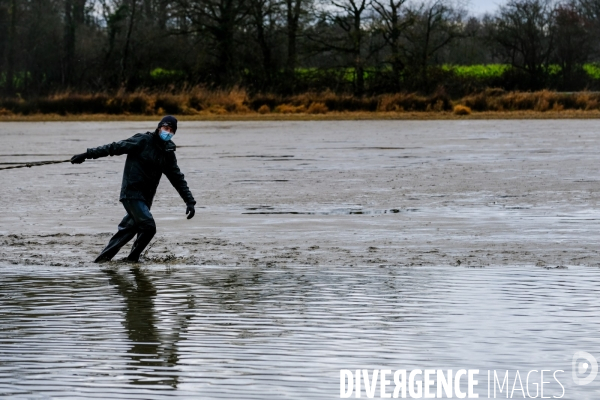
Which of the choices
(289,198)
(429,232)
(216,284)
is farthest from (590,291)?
(289,198)

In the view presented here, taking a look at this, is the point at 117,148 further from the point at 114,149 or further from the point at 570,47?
the point at 570,47

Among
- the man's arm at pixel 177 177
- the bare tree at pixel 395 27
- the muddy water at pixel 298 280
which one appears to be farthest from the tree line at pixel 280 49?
the man's arm at pixel 177 177

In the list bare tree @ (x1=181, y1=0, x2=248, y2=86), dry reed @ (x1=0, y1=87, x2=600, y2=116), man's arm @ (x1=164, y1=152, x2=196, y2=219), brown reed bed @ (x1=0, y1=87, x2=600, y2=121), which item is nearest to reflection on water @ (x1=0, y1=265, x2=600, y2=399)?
man's arm @ (x1=164, y1=152, x2=196, y2=219)

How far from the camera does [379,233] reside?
12.8 metres

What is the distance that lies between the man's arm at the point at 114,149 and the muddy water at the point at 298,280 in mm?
1021

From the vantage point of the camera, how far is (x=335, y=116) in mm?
45469

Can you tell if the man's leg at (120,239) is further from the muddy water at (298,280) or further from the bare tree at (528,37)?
the bare tree at (528,37)

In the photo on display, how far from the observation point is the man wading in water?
34.8 ft

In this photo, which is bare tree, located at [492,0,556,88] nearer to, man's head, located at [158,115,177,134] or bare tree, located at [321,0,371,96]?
bare tree, located at [321,0,371,96]

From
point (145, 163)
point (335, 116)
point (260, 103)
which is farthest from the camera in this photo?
point (260, 103)

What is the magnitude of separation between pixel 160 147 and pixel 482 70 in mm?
55835

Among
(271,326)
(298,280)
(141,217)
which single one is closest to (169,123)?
(141,217)

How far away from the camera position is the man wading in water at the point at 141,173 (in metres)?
10.6

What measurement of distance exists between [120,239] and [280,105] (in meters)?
39.1
